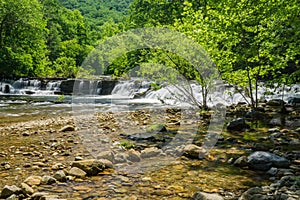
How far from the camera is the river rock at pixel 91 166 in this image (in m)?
3.52

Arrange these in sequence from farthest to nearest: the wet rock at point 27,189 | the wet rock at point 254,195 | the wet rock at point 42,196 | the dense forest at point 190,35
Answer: the dense forest at point 190,35 < the wet rock at point 27,189 < the wet rock at point 42,196 < the wet rock at point 254,195

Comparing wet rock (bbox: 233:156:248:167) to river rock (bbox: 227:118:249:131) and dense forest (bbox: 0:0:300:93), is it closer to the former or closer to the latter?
dense forest (bbox: 0:0:300:93)

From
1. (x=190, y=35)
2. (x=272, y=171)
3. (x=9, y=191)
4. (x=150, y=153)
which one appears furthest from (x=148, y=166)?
(x=190, y=35)

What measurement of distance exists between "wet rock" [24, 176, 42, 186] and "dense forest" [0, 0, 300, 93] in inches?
157

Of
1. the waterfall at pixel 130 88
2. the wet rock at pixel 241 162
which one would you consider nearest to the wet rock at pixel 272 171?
the wet rock at pixel 241 162

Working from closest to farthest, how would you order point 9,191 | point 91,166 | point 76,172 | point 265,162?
point 9,191, point 76,172, point 91,166, point 265,162

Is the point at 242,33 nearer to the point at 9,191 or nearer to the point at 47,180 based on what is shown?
the point at 47,180

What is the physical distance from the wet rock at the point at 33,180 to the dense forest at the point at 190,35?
4.00m

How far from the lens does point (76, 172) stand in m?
3.47

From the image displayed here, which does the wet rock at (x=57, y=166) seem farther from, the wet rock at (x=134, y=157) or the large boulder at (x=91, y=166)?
the wet rock at (x=134, y=157)

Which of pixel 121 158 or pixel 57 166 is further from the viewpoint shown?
pixel 121 158

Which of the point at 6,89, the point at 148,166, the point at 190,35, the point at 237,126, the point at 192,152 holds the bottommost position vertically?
the point at 148,166

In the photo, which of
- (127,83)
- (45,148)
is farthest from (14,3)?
(45,148)

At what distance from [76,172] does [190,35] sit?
18.1ft
